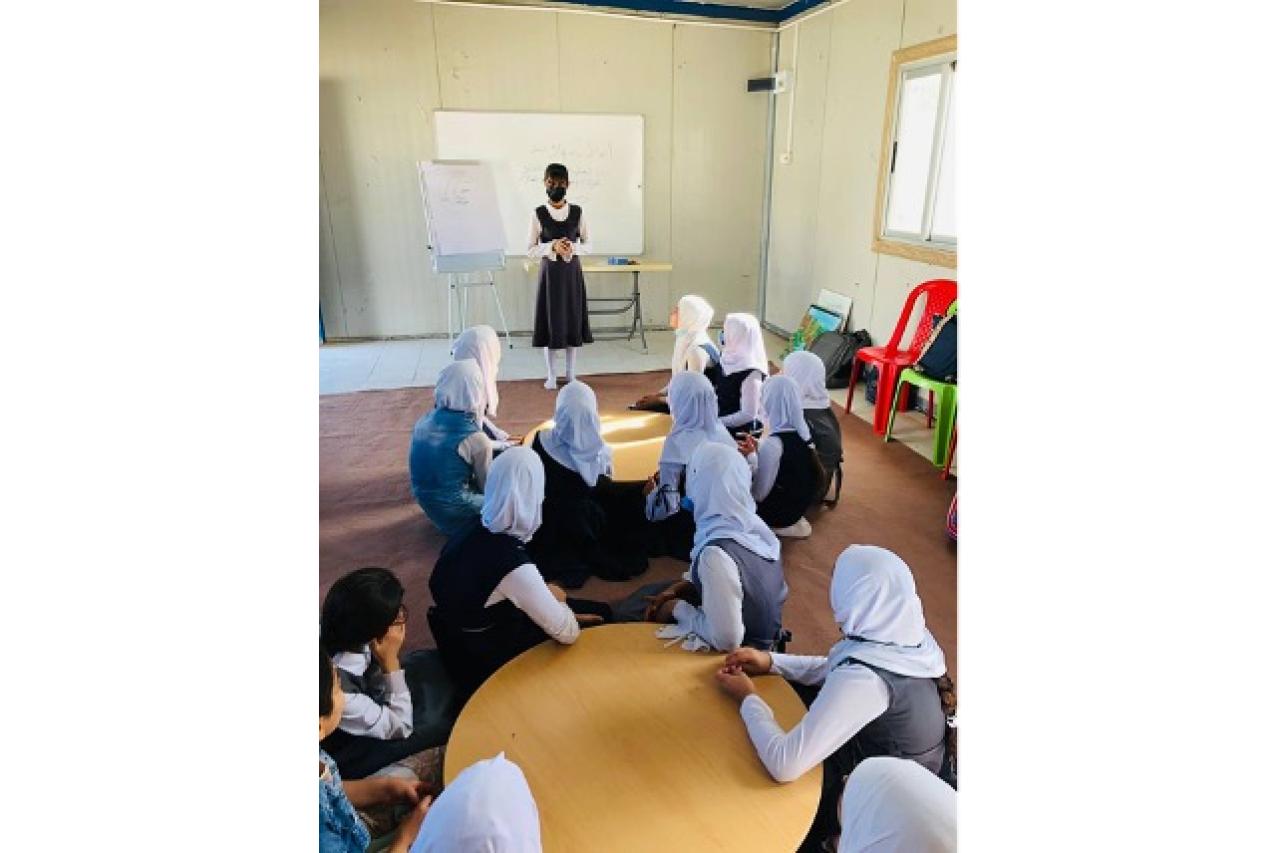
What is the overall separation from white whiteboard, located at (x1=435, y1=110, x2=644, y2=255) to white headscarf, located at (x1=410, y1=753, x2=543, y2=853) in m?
5.71

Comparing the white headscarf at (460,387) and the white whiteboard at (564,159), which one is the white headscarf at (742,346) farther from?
the white whiteboard at (564,159)

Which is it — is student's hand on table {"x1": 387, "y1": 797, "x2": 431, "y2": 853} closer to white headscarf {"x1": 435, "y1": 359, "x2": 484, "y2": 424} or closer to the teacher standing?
white headscarf {"x1": 435, "y1": 359, "x2": 484, "y2": 424}

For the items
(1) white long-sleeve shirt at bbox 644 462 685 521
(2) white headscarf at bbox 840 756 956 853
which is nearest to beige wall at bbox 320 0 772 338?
(1) white long-sleeve shirt at bbox 644 462 685 521

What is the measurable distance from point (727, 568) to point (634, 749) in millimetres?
558

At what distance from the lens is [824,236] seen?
6020 millimetres


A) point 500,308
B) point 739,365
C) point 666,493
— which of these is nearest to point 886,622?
point 666,493

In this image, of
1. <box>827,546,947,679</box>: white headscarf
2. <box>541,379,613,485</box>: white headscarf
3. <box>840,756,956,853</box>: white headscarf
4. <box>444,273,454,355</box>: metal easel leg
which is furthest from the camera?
<box>444,273,454,355</box>: metal easel leg

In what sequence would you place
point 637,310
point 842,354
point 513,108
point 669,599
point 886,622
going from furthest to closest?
point 637,310, point 513,108, point 842,354, point 669,599, point 886,622

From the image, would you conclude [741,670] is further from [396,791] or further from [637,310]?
[637,310]

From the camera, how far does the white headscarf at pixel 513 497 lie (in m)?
1.96

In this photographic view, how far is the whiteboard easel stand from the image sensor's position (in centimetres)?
584

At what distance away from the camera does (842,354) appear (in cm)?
550
